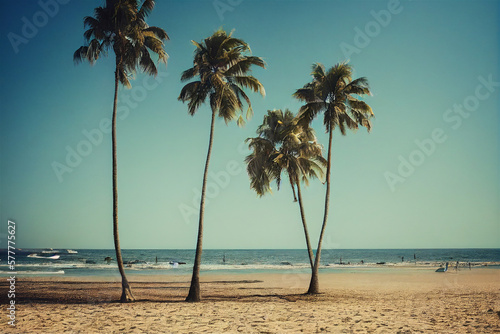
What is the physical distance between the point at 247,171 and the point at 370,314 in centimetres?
1148

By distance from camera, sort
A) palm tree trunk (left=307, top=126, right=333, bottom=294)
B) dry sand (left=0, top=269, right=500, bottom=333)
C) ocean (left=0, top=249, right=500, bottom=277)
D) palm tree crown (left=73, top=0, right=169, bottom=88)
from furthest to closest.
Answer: ocean (left=0, top=249, right=500, bottom=277) → palm tree trunk (left=307, top=126, right=333, bottom=294) → palm tree crown (left=73, top=0, right=169, bottom=88) → dry sand (left=0, top=269, right=500, bottom=333)

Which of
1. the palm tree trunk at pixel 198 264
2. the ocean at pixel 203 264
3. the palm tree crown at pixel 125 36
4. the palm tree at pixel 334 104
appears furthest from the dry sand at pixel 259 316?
the ocean at pixel 203 264

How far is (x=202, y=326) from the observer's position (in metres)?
10.6

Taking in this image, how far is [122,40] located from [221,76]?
14.3 feet

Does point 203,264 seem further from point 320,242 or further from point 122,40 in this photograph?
point 122,40

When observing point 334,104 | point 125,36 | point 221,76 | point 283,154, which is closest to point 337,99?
point 334,104

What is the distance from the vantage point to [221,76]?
16438 millimetres

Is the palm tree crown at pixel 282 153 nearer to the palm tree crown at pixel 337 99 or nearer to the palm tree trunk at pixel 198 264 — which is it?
the palm tree crown at pixel 337 99

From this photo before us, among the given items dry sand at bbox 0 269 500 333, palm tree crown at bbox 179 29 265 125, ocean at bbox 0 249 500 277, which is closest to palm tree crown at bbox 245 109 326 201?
palm tree crown at bbox 179 29 265 125

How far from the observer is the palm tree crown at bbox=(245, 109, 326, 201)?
66.2ft

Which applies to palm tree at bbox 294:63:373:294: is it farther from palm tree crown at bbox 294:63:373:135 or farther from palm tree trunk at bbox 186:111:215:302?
palm tree trunk at bbox 186:111:215:302

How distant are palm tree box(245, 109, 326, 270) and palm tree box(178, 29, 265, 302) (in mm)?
Result: 4307

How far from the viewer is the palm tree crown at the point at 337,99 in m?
18.7


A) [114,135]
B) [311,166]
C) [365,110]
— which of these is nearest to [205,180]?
[114,135]
